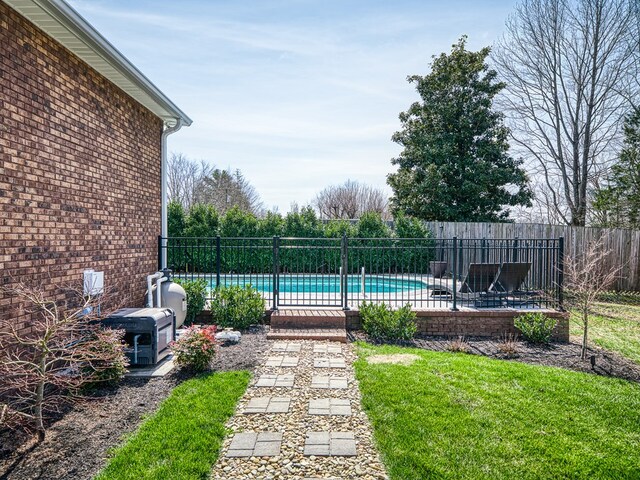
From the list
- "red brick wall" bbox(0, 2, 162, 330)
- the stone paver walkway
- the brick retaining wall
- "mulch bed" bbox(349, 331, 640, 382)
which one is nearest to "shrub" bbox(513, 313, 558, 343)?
"mulch bed" bbox(349, 331, 640, 382)

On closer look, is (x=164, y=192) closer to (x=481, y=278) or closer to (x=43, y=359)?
(x=43, y=359)

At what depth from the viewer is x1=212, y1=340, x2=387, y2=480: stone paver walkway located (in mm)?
2924

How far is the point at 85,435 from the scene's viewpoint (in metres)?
3.35

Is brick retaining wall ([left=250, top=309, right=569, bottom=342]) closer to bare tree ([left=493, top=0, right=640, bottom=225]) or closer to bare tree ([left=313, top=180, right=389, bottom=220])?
bare tree ([left=493, top=0, right=640, bottom=225])

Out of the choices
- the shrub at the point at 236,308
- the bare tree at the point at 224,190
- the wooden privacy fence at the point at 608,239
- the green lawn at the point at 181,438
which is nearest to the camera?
the green lawn at the point at 181,438

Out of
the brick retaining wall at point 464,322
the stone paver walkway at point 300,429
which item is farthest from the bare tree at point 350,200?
the stone paver walkway at point 300,429

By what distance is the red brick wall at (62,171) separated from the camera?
4.03 metres

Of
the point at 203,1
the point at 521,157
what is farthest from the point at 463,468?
the point at 521,157

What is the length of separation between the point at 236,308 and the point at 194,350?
243 cm

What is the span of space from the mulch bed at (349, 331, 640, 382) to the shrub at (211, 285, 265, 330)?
1.83 m

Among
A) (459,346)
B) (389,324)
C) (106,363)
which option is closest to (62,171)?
(106,363)

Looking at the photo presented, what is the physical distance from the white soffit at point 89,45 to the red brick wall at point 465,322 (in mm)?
5076

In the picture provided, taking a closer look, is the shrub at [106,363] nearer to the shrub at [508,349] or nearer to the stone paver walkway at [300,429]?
the stone paver walkway at [300,429]

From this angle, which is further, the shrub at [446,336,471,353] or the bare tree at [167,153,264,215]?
the bare tree at [167,153,264,215]
